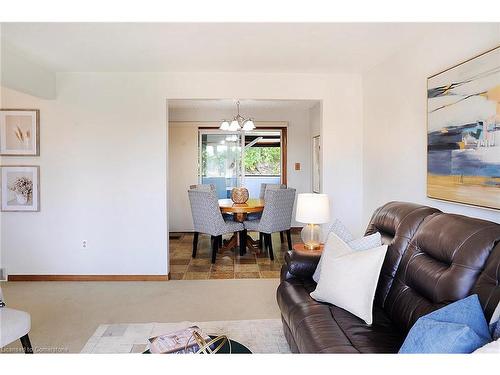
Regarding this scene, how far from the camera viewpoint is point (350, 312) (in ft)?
6.49

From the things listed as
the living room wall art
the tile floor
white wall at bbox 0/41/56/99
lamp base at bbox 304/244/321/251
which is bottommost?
the tile floor

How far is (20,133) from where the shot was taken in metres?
4.11

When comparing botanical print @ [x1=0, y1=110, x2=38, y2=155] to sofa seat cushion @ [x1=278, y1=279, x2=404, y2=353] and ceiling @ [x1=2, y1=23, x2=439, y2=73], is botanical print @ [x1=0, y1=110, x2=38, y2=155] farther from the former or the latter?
sofa seat cushion @ [x1=278, y1=279, x2=404, y2=353]

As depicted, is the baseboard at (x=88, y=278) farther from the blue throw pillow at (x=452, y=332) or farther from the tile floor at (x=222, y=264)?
the blue throw pillow at (x=452, y=332)

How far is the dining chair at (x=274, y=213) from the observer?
493cm

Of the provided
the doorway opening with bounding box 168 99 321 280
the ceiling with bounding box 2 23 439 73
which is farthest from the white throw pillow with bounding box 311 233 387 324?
the doorway opening with bounding box 168 99 321 280

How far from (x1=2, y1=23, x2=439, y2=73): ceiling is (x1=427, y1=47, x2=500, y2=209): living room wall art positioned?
0.60 m

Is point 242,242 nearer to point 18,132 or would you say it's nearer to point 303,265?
point 303,265

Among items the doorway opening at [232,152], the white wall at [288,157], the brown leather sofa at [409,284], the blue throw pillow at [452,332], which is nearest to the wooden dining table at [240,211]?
the doorway opening at [232,152]

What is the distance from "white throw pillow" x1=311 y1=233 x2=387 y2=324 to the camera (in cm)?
195

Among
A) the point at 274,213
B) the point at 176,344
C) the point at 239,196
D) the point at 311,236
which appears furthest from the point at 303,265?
the point at 239,196

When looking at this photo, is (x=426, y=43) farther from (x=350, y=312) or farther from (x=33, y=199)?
(x=33, y=199)

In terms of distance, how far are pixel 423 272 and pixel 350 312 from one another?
0.44 metres
